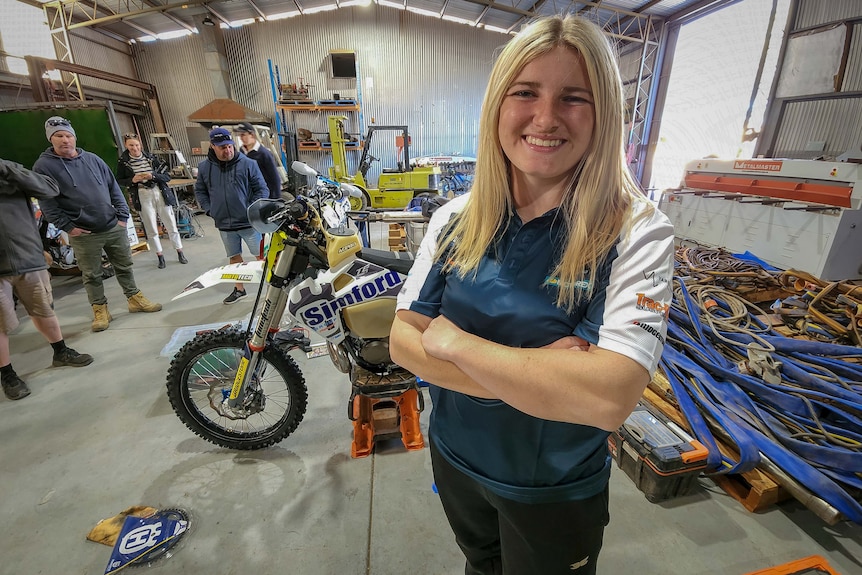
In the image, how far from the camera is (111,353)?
3.14 metres

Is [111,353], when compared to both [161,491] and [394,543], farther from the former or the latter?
[394,543]

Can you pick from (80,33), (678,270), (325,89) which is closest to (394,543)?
(678,270)

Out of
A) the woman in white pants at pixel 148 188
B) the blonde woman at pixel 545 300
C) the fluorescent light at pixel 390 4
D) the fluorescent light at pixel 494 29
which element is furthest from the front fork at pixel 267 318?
the fluorescent light at pixel 494 29

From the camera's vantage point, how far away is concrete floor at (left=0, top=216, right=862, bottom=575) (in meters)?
1.55

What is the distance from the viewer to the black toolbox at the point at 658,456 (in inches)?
68.8

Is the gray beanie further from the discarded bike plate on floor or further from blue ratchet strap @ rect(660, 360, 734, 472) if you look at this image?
blue ratchet strap @ rect(660, 360, 734, 472)

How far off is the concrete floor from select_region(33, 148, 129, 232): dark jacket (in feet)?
5.03

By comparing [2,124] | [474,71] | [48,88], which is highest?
[474,71]

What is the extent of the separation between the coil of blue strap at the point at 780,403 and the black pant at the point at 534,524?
1344 mm

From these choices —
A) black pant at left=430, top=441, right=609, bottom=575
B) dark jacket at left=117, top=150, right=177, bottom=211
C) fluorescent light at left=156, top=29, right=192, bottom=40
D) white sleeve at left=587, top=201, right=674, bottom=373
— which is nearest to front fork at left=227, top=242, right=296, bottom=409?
black pant at left=430, top=441, right=609, bottom=575

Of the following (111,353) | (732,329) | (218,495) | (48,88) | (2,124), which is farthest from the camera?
(48,88)

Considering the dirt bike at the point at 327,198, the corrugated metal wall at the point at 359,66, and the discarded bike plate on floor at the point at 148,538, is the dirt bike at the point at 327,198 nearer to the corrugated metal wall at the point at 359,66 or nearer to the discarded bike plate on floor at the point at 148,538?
the discarded bike plate on floor at the point at 148,538

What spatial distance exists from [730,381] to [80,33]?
13.7 metres

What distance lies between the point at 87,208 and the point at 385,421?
3328mm
